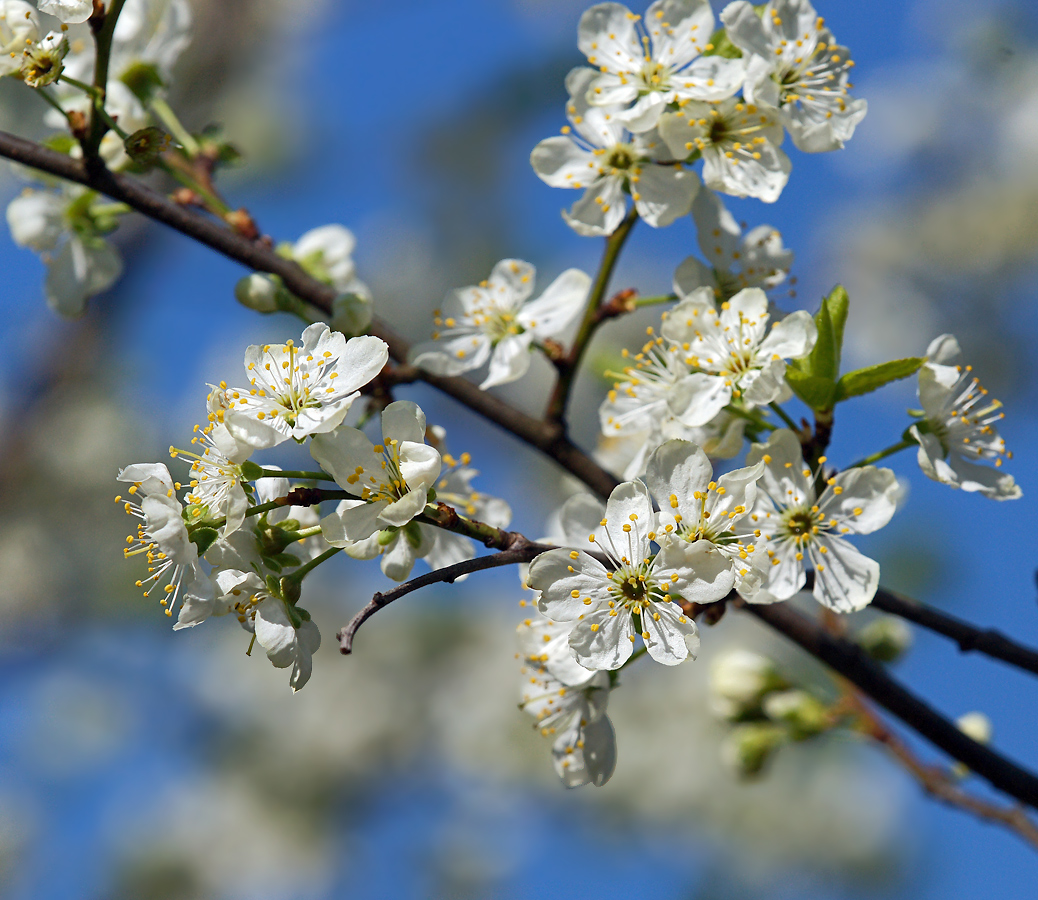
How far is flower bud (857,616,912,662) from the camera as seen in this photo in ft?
7.48

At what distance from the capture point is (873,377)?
142cm

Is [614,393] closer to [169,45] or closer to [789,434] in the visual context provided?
[789,434]

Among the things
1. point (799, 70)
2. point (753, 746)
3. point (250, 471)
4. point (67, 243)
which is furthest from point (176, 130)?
point (753, 746)

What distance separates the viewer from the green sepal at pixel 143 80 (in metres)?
1.91

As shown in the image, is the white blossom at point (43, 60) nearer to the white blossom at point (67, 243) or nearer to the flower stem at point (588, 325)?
the white blossom at point (67, 243)

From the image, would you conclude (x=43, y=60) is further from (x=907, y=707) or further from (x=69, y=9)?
(x=907, y=707)

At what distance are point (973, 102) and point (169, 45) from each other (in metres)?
7.57

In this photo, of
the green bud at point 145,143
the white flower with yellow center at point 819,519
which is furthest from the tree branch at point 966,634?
the green bud at point 145,143

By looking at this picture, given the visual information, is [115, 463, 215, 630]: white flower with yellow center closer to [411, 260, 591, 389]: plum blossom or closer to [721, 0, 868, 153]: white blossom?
[411, 260, 591, 389]: plum blossom

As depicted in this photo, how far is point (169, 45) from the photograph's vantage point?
198cm

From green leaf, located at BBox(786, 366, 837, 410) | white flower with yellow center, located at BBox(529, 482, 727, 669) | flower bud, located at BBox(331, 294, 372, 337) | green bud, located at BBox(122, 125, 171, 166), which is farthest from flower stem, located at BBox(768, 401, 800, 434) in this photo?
green bud, located at BBox(122, 125, 171, 166)

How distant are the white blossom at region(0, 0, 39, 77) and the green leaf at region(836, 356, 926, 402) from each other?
131cm

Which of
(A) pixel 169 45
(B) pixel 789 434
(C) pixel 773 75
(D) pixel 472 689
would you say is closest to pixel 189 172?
(A) pixel 169 45

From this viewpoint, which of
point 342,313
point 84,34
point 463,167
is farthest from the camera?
point 463,167
